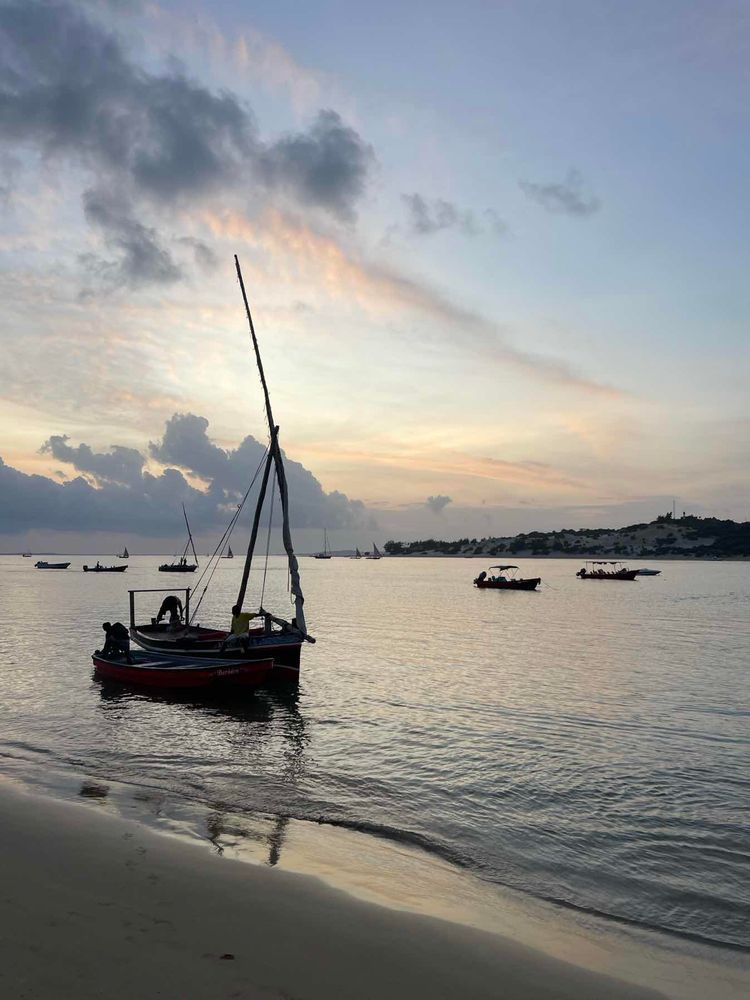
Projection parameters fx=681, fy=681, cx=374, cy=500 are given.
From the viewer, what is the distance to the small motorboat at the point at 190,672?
2819 centimetres

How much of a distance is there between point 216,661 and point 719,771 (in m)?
18.9

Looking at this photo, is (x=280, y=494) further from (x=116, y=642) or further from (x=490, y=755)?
(x=490, y=755)

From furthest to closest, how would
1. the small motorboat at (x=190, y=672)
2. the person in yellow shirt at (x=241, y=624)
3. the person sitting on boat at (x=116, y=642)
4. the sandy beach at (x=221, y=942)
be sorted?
the person sitting on boat at (x=116, y=642), the person in yellow shirt at (x=241, y=624), the small motorboat at (x=190, y=672), the sandy beach at (x=221, y=942)

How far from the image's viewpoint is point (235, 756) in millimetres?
19891

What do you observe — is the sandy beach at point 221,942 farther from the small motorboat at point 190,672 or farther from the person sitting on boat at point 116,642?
the person sitting on boat at point 116,642

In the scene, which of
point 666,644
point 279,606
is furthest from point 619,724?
point 279,606

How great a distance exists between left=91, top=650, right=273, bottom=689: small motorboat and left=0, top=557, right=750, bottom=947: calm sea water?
86 centimetres

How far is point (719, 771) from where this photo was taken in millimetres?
18266

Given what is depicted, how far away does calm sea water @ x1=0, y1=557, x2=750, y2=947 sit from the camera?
483 inches

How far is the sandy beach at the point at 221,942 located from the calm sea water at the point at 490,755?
10.8 feet

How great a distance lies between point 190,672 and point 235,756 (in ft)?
30.2

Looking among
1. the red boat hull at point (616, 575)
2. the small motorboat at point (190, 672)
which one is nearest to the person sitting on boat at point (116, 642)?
the small motorboat at point (190, 672)

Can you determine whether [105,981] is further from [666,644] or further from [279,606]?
[279,606]

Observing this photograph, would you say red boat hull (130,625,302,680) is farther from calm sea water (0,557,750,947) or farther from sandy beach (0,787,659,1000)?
→ sandy beach (0,787,659,1000)
